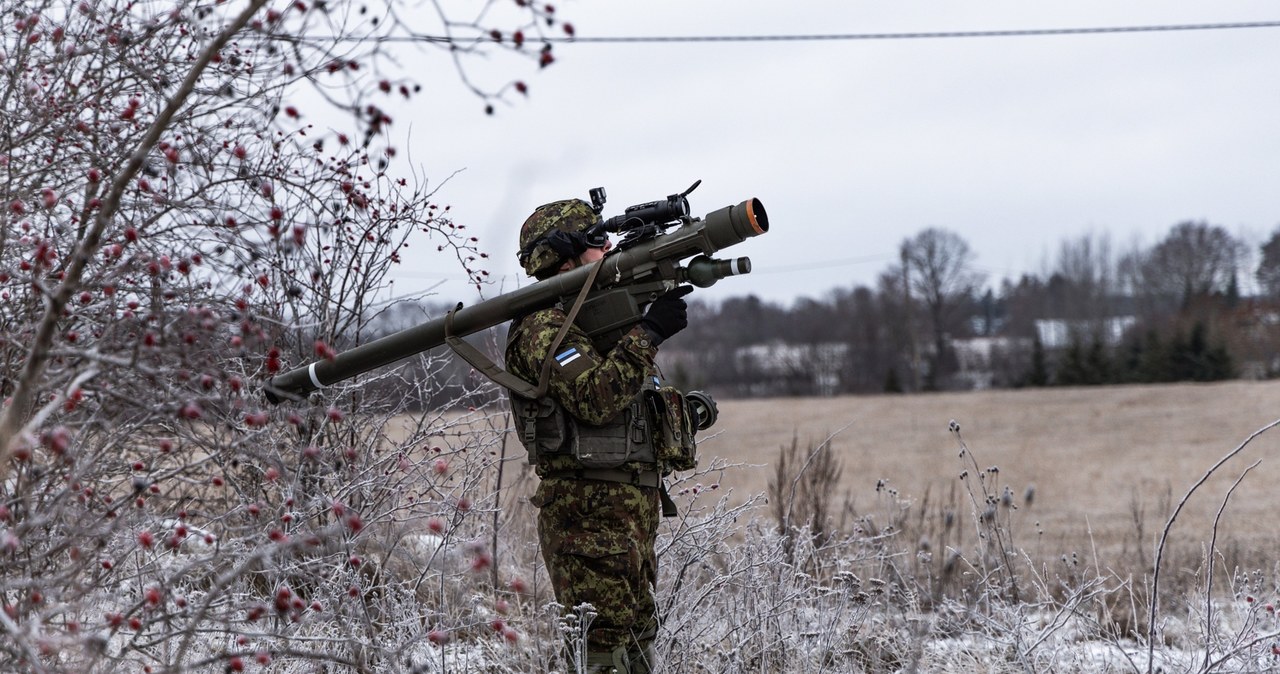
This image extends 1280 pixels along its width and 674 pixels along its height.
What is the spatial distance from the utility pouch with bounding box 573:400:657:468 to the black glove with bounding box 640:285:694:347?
273 millimetres

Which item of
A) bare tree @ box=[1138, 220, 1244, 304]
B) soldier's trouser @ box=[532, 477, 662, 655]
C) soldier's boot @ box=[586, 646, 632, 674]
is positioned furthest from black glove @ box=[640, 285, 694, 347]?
bare tree @ box=[1138, 220, 1244, 304]

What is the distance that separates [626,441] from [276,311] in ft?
5.70

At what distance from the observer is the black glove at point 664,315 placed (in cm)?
407

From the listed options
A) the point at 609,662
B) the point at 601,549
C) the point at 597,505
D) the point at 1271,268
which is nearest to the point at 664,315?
the point at 597,505

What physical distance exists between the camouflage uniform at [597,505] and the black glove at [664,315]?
0.06m

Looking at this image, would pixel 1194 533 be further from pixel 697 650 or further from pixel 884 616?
pixel 697 650

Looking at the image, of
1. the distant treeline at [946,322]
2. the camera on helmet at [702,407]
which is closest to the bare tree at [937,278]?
the distant treeline at [946,322]

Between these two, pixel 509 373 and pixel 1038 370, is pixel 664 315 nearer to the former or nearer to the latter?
pixel 509 373

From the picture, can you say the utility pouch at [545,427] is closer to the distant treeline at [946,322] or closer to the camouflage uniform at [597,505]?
the camouflage uniform at [597,505]

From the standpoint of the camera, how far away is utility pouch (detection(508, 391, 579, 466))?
4.06m

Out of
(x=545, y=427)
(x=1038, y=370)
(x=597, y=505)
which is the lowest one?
(x=1038, y=370)

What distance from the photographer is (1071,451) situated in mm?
29938

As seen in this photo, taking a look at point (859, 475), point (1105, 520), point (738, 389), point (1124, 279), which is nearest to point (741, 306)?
point (738, 389)

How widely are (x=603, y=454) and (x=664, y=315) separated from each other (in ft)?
1.81
